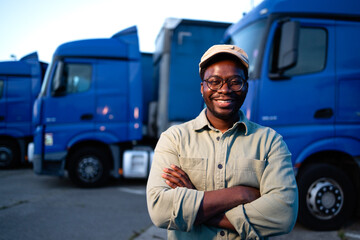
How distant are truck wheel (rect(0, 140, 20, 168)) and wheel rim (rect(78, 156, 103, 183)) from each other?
3660mm

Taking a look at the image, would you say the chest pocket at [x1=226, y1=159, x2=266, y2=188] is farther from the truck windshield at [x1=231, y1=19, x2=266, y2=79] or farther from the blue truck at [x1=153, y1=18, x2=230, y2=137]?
the blue truck at [x1=153, y1=18, x2=230, y2=137]

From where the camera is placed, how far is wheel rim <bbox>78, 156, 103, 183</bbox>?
548 cm

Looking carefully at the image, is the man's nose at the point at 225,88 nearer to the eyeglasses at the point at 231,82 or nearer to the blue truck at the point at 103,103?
the eyeglasses at the point at 231,82

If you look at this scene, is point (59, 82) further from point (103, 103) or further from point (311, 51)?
point (311, 51)

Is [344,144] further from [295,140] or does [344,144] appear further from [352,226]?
[352,226]

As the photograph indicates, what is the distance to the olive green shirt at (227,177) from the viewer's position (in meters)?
1.32

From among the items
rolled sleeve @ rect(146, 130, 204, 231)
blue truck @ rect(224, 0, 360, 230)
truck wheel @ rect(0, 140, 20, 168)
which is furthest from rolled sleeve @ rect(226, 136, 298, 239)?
truck wheel @ rect(0, 140, 20, 168)

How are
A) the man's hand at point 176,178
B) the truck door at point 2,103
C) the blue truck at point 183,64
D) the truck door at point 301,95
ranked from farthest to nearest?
the truck door at point 2,103
the blue truck at point 183,64
the truck door at point 301,95
the man's hand at point 176,178

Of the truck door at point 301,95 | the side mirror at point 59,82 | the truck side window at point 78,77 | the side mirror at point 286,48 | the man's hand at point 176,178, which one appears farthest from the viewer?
the truck side window at point 78,77

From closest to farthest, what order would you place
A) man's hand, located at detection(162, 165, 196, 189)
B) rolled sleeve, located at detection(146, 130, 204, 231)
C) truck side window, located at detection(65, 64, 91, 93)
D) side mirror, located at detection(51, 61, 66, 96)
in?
rolled sleeve, located at detection(146, 130, 204, 231) < man's hand, located at detection(162, 165, 196, 189) < side mirror, located at detection(51, 61, 66, 96) < truck side window, located at detection(65, 64, 91, 93)

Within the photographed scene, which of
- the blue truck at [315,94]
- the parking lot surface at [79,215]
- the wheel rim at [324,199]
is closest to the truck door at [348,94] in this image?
the blue truck at [315,94]

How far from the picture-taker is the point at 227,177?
1394mm

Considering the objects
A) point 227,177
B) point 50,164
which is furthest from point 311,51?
point 50,164

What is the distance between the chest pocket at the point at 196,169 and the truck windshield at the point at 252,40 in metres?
2.14
